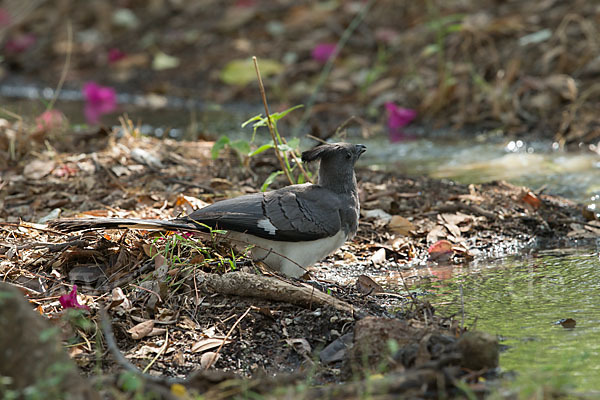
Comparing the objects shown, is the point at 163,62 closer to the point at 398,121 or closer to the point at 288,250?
the point at 398,121

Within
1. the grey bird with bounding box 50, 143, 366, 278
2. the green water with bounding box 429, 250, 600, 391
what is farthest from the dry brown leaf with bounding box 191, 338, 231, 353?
the green water with bounding box 429, 250, 600, 391

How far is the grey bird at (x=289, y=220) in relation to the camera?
3525 mm

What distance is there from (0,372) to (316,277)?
2014mm

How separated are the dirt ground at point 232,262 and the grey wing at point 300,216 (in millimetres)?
219

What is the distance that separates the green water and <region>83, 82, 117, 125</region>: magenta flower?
5.01 m

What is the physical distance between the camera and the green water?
2615 mm

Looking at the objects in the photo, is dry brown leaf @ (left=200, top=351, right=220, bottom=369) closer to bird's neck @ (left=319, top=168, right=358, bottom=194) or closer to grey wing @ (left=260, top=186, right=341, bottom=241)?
grey wing @ (left=260, top=186, right=341, bottom=241)

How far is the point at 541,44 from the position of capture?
759 centimetres

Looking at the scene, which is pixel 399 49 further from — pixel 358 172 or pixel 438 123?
pixel 358 172

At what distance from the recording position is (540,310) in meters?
3.28

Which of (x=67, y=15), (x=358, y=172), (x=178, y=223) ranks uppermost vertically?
(x=178, y=223)

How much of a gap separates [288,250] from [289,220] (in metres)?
0.15

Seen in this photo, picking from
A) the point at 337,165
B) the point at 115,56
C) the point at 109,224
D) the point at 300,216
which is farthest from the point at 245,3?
the point at 109,224

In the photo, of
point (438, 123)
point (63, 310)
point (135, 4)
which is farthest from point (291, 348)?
point (135, 4)
